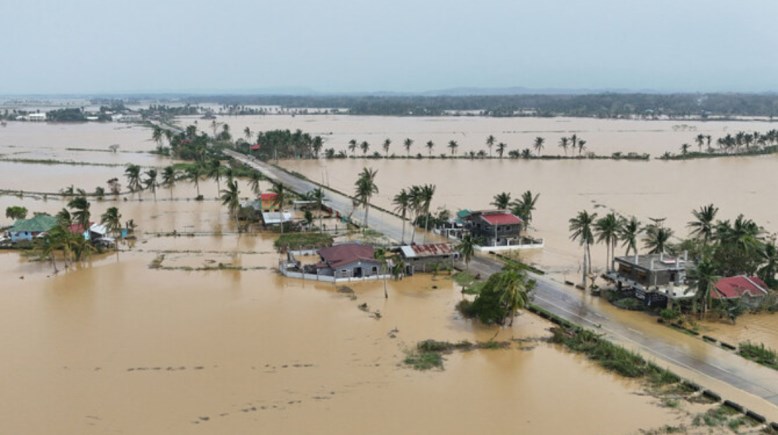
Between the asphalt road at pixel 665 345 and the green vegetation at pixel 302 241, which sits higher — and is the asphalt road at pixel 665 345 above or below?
below

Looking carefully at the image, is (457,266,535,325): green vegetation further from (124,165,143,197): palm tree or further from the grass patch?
(124,165,143,197): palm tree

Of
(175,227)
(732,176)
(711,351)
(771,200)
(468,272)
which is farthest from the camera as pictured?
(732,176)

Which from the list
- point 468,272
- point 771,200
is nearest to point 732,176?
point 771,200

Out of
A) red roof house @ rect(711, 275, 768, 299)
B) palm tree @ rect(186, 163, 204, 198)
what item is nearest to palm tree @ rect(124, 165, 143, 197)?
palm tree @ rect(186, 163, 204, 198)

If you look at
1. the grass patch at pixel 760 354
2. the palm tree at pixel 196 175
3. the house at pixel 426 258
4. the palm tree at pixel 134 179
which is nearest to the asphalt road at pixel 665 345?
the grass patch at pixel 760 354

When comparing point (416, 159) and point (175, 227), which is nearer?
point (175, 227)

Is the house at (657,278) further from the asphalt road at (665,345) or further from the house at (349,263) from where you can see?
the house at (349,263)

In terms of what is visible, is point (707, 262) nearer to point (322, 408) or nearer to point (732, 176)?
point (322, 408)
